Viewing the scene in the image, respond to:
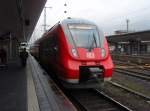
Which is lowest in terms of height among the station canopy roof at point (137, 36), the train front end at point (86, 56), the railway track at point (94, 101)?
the railway track at point (94, 101)

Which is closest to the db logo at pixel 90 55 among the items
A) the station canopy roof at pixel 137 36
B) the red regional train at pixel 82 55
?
the red regional train at pixel 82 55

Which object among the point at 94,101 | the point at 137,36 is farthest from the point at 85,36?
the point at 137,36

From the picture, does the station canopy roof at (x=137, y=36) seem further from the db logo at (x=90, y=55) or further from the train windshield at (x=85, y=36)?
the db logo at (x=90, y=55)

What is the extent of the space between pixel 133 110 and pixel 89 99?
2.07 m

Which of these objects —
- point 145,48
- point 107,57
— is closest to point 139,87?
point 107,57

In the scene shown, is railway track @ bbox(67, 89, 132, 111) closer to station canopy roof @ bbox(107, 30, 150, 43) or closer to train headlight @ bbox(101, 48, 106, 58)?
train headlight @ bbox(101, 48, 106, 58)

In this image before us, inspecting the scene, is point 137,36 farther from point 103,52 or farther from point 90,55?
point 90,55

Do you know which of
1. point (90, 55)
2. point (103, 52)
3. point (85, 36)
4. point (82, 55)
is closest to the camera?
point (82, 55)

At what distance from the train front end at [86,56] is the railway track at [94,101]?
2.12 feet

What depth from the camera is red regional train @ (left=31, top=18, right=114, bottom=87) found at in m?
9.81

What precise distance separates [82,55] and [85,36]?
0.97 m

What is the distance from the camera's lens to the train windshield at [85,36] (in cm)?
1045

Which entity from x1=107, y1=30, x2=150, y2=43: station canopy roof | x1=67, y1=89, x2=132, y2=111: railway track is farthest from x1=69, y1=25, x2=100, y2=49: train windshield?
x1=107, y1=30, x2=150, y2=43: station canopy roof

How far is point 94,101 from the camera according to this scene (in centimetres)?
988
